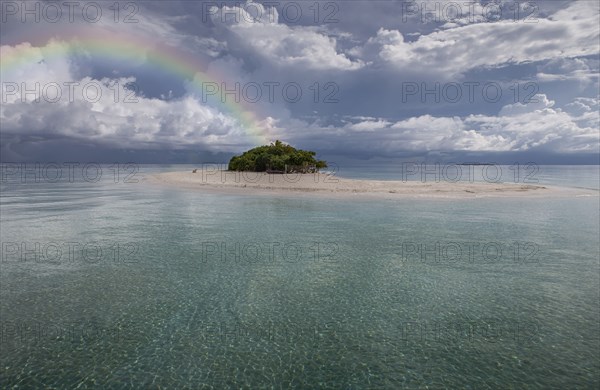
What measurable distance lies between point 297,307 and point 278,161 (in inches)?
3089

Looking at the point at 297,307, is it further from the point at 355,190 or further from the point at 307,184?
the point at 307,184

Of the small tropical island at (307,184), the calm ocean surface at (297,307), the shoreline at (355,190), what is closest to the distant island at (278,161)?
the small tropical island at (307,184)

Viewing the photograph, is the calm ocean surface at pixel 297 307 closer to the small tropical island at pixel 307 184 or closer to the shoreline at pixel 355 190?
the shoreline at pixel 355 190

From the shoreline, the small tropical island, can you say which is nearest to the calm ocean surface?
the shoreline

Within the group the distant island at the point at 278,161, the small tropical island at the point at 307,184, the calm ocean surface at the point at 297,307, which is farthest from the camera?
the distant island at the point at 278,161

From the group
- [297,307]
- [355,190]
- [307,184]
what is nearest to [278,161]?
[307,184]

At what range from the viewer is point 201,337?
13164mm

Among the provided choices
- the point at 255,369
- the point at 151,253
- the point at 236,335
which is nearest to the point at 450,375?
the point at 255,369

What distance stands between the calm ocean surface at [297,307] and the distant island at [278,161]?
59024 millimetres

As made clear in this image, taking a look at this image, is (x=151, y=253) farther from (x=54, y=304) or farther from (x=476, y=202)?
(x=476, y=202)

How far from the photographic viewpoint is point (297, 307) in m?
15.9

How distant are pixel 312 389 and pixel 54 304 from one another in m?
12.8

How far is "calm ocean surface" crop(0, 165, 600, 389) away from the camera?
11125 millimetres

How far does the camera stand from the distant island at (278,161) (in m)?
91.3
